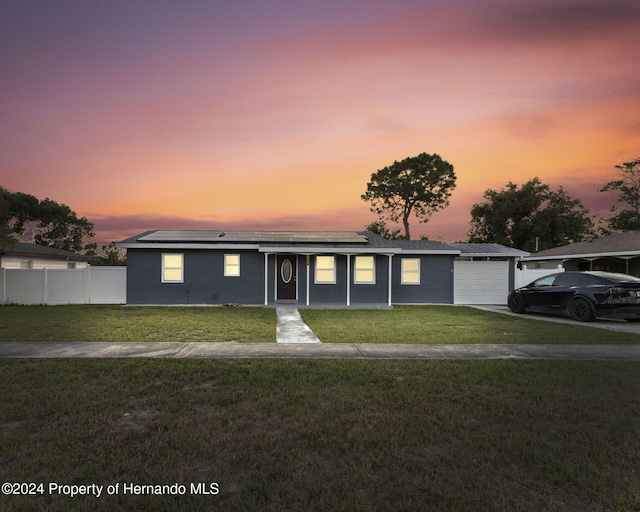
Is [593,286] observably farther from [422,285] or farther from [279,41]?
[279,41]

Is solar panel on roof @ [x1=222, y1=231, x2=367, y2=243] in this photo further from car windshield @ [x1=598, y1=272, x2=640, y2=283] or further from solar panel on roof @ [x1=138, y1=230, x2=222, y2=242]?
car windshield @ [x1=598, y1=272, x2=640, y2=283]

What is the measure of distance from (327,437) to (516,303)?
1409 cm

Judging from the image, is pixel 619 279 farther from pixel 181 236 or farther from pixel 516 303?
pixel 181 236

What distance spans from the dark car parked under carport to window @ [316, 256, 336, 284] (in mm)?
7992

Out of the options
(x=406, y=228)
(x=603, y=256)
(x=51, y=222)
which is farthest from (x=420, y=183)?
(x=51, y=222)

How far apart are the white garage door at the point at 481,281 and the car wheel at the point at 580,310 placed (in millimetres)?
6444

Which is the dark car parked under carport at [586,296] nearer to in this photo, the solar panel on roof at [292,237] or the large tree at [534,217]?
the solar panel on roof at [292,237]

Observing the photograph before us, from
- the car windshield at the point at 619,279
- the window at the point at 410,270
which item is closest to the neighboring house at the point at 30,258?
the window at the point at 410,270

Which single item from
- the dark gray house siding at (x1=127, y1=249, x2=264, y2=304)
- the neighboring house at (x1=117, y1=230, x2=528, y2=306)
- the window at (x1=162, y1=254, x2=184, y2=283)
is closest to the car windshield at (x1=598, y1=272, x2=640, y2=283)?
the neighboring house at (x1=117, y1=230, x2=528, y2=306)

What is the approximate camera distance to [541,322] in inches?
486

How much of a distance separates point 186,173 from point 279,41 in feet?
30.4

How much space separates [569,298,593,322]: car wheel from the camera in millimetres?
12586

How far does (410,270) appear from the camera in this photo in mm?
19438

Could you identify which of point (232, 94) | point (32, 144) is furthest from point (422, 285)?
point (32, 144)
